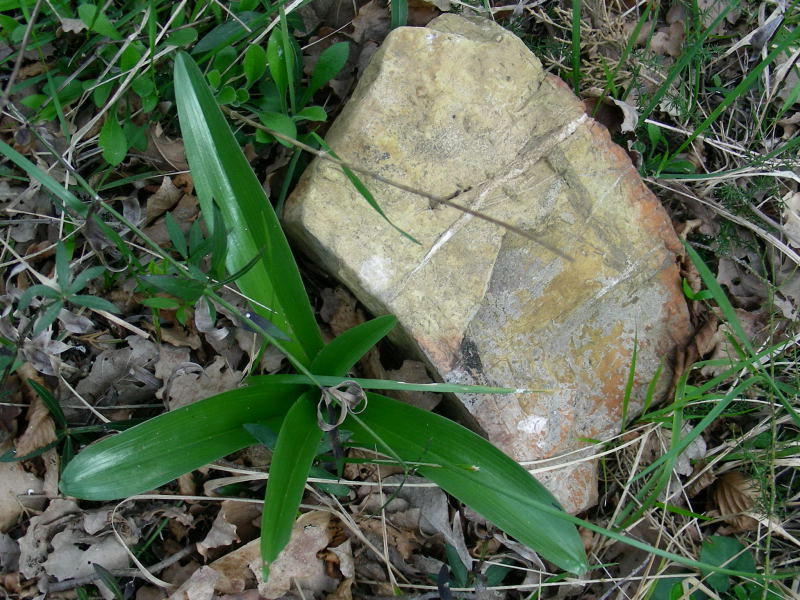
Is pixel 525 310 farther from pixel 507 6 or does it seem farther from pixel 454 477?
pixel 507 6

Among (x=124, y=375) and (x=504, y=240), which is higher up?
(x=504, y=240)

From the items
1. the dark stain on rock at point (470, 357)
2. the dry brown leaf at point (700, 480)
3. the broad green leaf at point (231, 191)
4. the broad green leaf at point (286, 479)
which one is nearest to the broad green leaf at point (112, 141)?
the broad green leaf at point (231, 191)

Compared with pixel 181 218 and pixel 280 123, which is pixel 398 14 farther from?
pixel 181 218

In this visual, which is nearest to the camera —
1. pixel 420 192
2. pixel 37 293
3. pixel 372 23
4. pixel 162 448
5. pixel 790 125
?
pixel 420 192

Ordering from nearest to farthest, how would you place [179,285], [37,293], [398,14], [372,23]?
[179,285] → [37,293] → [398,14] → [372,23]

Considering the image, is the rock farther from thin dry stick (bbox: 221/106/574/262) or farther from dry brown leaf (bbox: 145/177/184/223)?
dry brown leaf (bbox: 145/177/184/223)

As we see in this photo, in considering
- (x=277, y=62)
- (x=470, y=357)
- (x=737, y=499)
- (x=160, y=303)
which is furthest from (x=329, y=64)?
(x=737, y=499)

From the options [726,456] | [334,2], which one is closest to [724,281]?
[726,456]
